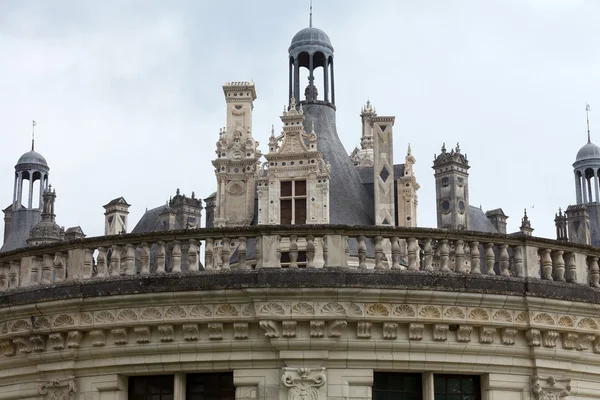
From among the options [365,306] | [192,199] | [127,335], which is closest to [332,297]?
[365,306]

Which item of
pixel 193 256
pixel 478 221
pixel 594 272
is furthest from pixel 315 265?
pixel 478 221

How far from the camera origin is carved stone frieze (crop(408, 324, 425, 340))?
1631 cm

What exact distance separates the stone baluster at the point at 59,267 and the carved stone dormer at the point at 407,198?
113 feet

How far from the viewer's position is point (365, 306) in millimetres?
16219

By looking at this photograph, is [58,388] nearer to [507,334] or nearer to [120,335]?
[120,335]

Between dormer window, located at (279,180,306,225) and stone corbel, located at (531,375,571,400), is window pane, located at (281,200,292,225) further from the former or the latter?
stone corbel, located at (531,375,571,400)

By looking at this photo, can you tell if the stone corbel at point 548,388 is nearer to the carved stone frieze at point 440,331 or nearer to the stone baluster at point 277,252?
the carved stone frieze at point 440,331

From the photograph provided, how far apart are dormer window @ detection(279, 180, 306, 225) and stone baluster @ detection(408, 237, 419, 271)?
30666 mm

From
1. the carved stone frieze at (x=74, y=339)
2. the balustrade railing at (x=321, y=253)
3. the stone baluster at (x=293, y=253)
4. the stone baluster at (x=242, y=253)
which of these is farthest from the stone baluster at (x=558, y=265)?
the carved stone frieze at (x=74, y=339)

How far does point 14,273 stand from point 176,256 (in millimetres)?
2994

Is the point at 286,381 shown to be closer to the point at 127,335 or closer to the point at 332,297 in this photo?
the point at 332,297

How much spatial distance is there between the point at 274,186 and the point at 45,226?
77.1ft

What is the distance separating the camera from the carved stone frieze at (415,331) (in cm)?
1631

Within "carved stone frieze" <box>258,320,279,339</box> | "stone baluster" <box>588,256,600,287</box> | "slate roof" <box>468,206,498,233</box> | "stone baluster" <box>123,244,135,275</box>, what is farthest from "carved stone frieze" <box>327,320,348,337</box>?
"slate roof" <box>468,206,498,233</box>
